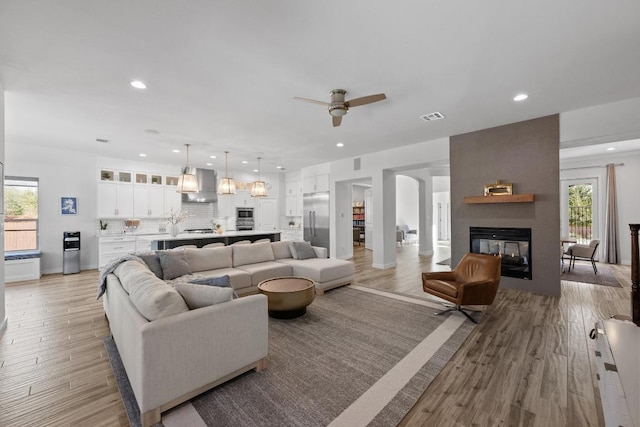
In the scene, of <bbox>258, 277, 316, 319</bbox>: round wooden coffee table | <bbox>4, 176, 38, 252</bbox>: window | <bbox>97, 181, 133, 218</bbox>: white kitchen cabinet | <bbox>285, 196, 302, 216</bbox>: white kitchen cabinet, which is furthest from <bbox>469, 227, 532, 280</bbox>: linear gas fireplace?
<bbox>4, 176, 38, 252</bbox>: window

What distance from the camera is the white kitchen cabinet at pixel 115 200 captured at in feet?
22.6

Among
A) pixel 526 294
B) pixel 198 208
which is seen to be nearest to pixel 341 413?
pixel 526 294

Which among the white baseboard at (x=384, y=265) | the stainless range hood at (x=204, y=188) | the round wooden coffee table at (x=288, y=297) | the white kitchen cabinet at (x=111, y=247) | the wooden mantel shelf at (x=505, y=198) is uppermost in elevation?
the stainless range hood at (x=204, y=188)

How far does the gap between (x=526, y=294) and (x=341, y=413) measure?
4.22 meters

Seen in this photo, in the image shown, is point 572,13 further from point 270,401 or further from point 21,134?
point 21,134

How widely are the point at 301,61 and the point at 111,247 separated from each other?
673 cm

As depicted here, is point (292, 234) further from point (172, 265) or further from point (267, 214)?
point (172, 265)

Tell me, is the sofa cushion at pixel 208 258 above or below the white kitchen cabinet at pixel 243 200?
below

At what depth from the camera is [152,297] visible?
199cm

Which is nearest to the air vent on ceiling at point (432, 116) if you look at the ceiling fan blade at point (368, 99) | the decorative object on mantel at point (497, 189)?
the ceiling fan blade at point (368, 99)

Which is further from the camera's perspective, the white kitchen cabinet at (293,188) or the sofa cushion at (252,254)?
the white kitchen cabinet at (293,188)

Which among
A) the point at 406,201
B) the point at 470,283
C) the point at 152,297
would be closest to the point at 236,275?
the point at 152,297

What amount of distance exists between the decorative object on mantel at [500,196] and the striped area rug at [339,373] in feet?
7.50

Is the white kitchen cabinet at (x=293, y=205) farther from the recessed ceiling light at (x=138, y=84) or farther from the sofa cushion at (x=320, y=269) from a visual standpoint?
the recessed ceiling light at (x=138, y=84)
